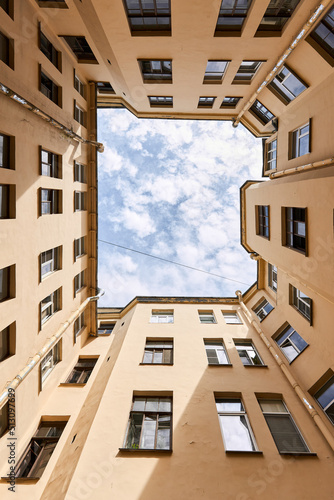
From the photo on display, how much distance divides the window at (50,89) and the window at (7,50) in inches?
77.7

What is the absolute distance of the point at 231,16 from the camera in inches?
449

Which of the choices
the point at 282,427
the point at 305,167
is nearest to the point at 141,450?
the point at 282,427

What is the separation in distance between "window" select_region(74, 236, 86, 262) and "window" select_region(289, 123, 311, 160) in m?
14.5

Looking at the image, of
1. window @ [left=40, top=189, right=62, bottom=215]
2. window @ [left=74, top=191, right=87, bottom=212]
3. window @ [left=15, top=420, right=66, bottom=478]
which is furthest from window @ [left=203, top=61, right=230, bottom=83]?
window @ [left=15, top=420, right=66, bottom=478]

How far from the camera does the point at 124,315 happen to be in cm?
2023

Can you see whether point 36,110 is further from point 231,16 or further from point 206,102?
point 206,102

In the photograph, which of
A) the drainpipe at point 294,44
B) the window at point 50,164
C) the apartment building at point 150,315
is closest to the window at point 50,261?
the apartment building at point 150,315

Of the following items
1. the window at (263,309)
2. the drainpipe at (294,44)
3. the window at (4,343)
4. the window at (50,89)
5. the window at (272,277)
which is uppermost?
the drainpipe at (294,44)

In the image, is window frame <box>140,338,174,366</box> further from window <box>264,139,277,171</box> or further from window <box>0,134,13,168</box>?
window <box>264,139,277,171</box>

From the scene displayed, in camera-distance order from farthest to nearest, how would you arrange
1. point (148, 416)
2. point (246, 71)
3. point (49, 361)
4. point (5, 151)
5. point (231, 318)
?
point (231, 318) → point (246, 71) → point (49, 361) → point (148, 416) → point (5, 151)

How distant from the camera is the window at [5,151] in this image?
876 centimetres

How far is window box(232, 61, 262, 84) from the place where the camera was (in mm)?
14180

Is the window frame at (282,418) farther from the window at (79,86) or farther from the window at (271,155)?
the window at (79,86)

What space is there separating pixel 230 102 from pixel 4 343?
20.9 m
